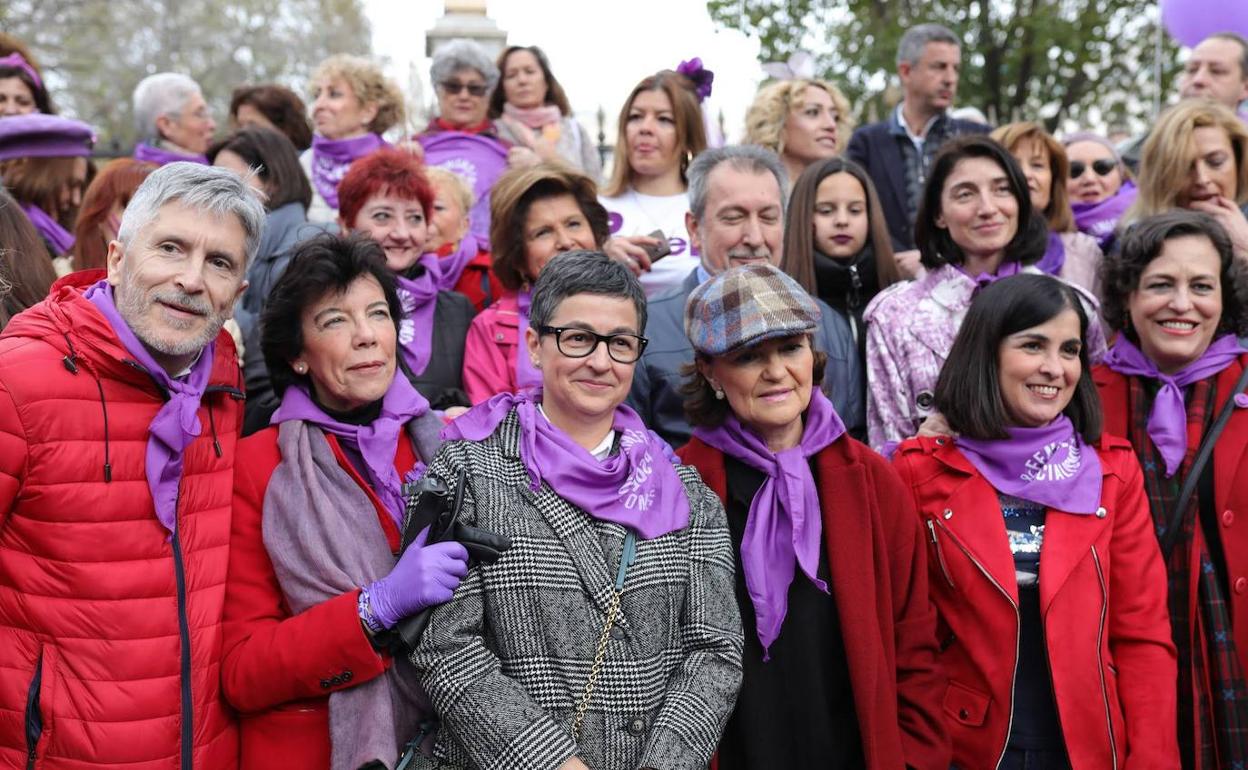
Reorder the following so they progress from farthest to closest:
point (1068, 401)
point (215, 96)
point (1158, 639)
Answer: point (215, 96) < point (1068, 401) < point (1158, 639)

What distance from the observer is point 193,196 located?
3.26 metres

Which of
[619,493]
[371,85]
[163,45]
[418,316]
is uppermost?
[163,45]

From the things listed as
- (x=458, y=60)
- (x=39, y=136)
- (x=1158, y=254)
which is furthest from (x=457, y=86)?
(x=1158, y=254)

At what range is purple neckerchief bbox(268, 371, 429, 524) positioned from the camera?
Result: 134 inches

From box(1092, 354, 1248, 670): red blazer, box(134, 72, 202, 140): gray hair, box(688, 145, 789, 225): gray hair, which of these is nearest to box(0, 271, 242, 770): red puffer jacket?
box(688, 145, 789, 225): gray hair

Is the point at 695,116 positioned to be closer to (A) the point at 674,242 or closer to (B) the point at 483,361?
(A) the point at 674,242

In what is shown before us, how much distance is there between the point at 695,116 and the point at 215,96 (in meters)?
28.6

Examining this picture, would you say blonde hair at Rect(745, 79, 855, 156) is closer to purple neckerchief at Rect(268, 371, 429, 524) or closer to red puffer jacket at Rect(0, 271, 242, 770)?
purple neckerchief at Rect(268, 371, 429, 524)

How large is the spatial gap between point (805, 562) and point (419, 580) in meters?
1.09

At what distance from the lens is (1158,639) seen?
3.65m

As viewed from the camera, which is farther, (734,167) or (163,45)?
(163,45)

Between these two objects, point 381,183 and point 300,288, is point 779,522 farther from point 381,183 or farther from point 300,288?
point 381,183

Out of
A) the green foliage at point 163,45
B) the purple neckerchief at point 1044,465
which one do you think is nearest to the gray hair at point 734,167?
the purple neckerchief at point 1044,465

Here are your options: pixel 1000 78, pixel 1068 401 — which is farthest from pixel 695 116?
pixel 1000 78
